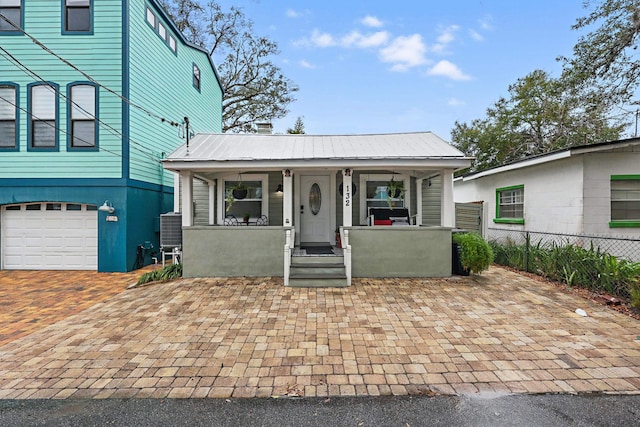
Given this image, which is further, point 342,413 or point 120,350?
point 120,350

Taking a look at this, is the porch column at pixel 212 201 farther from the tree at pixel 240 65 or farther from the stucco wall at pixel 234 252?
the tree at pixel 240 65

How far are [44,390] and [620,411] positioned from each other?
192 inches

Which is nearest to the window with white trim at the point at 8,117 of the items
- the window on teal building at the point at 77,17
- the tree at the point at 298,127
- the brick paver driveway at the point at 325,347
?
the window on teal building at the point at 77,17

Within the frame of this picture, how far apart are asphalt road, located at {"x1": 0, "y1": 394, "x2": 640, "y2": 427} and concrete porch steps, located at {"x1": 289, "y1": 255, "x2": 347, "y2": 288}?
378 cm

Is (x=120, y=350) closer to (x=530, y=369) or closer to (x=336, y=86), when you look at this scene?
(x=530, y=369)

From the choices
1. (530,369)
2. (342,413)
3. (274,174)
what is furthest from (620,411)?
(274,174)

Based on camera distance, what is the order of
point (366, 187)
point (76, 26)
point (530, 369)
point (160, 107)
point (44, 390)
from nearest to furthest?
point (44, 390) < point (530, 369) < point (76, 26) < point (366, 187) < point (160, 107)

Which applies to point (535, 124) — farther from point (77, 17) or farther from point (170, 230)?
point (77, 17)

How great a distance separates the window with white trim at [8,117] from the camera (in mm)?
8484

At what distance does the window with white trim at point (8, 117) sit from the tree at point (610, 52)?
16.6 metres

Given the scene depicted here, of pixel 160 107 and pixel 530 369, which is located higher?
pixel 160 107

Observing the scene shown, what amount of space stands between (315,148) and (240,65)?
51.3ft

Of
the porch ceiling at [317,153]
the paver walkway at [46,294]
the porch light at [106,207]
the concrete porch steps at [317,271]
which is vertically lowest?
the paver walkway at [46,294]

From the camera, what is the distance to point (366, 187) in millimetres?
9109
